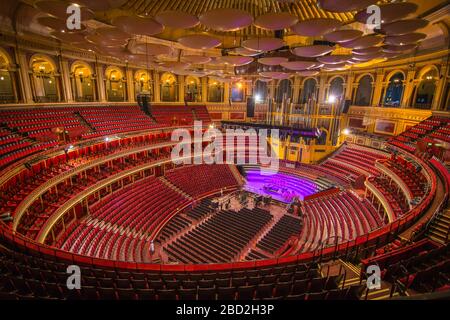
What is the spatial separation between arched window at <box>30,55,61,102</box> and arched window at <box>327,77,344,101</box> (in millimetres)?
25415

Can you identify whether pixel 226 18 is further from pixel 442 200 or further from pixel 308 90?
pixel 308 90

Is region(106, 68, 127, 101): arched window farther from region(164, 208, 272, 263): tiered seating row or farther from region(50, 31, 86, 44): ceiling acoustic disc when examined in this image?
region(164, 208, 272, 263): tiered seating row

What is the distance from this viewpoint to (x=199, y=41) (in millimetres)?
8055

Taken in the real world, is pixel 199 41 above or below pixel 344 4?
below

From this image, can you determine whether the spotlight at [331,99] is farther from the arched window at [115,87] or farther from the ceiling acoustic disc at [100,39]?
the ceiling acoustic disc at [100,39]

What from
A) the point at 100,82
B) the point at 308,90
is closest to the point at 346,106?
the point at 308,90

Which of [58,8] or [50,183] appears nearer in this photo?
[58,8]

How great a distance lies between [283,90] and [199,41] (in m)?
23.1

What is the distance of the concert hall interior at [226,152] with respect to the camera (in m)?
6.11

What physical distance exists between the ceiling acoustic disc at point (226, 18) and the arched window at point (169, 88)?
22370 millimetres

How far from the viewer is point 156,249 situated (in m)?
14.6

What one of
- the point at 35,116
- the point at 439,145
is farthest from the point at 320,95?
the point at 35,116

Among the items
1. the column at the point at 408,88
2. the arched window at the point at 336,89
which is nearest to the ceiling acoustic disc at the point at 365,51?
the column at the point at 408,88

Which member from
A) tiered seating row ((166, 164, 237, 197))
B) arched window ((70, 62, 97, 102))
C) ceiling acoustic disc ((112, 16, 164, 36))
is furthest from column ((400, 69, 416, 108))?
arched window ((70, 62, 97, 102))
